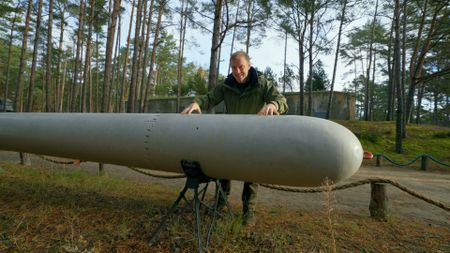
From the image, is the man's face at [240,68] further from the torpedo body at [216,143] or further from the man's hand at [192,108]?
the torpedo body at [216,143]

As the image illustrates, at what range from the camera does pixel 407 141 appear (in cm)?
1230

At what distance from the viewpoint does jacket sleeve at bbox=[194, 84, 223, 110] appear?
3.02 metres

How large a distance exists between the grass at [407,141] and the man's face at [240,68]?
905 centimetres

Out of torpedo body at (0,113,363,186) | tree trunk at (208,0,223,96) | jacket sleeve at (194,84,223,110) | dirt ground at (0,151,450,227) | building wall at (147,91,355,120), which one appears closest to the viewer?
torpedo body at (0,113,363,186)

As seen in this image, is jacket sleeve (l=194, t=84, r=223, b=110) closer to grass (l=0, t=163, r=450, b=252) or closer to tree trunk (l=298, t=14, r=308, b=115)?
grass (l=0, t=163, r=450, b=252)


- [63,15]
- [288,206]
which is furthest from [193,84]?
[288,206]

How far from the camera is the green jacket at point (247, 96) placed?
2857 millimetres

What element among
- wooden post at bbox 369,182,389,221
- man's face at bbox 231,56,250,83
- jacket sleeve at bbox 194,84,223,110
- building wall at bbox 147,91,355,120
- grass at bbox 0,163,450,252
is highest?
building wall at bbox 147,91,355,120

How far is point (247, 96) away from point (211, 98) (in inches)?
17.1

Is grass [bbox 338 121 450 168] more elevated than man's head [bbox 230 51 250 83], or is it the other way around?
man's head [bbox 230 51 250 83]

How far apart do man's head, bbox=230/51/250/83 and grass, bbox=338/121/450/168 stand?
9.06m

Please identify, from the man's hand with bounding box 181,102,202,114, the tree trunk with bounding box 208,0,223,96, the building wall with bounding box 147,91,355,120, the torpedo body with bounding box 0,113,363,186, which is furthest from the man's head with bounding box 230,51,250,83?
the building wall with bounding box 147,91,355,120

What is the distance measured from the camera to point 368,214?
3666 millimetres

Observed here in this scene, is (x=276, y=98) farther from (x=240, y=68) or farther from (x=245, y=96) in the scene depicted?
(x=240, y=68)
